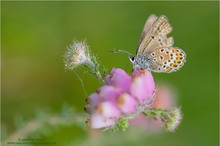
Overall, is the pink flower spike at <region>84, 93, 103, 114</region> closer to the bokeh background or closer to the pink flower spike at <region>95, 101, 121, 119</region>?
the pink flower spike at <region>95, 101, 121, 119</region>

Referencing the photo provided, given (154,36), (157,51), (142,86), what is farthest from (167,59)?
(142,86)

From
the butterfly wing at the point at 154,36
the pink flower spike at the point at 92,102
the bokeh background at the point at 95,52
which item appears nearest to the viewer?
the pink flower spike at the point at 92,102

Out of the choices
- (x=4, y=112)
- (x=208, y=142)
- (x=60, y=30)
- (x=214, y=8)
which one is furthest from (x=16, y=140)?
(x=214, y=8)

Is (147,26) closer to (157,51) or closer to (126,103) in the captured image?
(157,51)

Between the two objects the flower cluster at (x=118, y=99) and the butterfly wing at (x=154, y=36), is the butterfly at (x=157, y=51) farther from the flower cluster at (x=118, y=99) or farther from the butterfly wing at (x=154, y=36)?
the flower cluster at (x=118, y=99)

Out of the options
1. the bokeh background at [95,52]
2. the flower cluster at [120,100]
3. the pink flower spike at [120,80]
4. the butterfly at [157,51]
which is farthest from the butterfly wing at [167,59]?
the bokeh background at [95,52]

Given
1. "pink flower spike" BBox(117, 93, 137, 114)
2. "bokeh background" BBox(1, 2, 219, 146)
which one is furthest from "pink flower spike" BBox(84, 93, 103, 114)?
"bokeh background" BBox(1, 2, 219, 146)
